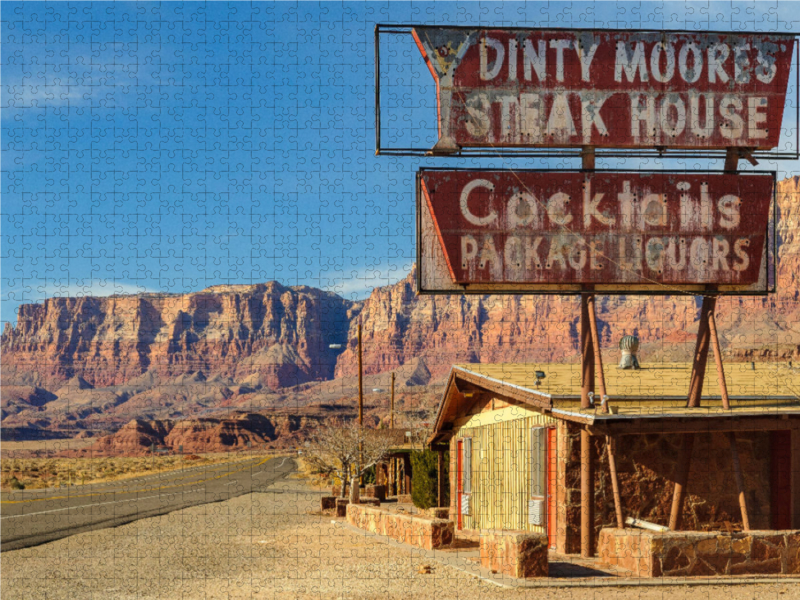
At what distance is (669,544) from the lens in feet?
48.6

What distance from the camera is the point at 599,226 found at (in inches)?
664

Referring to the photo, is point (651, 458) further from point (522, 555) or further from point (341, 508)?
point (341, 508)

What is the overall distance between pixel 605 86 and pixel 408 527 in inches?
421

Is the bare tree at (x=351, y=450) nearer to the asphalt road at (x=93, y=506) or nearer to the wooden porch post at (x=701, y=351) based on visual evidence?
the asphalt road at (x=93, y=506)

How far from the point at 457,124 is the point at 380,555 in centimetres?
892

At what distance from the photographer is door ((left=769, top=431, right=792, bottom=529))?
18.8m

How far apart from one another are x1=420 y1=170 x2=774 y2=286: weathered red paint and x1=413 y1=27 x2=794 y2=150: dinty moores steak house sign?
2.37 ft

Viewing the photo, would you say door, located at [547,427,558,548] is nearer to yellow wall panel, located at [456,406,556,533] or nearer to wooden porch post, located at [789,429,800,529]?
yellow wall panel, located at [456,406,556,533]

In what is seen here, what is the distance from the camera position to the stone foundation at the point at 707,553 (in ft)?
48.6

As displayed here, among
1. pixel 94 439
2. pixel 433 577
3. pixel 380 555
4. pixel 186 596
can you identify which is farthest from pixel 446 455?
pixel 94 439

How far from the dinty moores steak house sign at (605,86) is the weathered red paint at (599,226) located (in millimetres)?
721

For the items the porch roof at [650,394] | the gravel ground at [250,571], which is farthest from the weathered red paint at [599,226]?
the gravel ground at [250,571]

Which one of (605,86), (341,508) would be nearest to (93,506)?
(341,508)

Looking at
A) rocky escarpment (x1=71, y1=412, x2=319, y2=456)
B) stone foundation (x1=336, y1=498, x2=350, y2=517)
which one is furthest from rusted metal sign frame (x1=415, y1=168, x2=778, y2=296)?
rocky escarpment (x1=71, y1=412, x2=319, y2=456)
